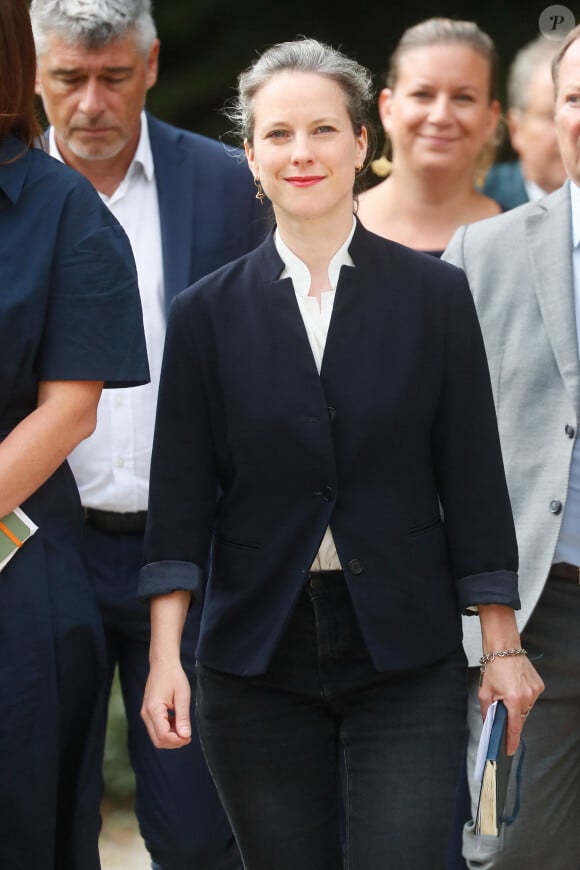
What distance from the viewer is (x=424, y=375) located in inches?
109

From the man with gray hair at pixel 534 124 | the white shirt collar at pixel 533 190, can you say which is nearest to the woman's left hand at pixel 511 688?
the man with gray hair at pixel 534 124

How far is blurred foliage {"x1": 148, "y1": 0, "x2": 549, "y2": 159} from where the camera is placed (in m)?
6.55

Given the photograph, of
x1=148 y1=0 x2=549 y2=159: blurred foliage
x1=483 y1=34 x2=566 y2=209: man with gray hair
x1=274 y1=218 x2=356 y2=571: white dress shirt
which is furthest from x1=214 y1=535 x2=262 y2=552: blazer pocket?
x1=148 y1=0 x2=549 y2=159: blurred foliage

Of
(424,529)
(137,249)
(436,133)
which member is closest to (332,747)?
(424,529)

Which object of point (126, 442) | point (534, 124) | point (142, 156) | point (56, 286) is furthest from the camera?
point (534, 124)

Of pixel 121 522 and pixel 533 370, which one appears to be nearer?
pixel 533 370

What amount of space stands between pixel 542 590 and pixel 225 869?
1.06 metres

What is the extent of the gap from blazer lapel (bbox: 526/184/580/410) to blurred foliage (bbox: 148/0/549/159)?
3.24 metres

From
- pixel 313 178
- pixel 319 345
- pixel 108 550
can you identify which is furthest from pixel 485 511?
pixel 108 550

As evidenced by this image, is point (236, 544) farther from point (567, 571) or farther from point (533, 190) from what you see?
point (533, 190)

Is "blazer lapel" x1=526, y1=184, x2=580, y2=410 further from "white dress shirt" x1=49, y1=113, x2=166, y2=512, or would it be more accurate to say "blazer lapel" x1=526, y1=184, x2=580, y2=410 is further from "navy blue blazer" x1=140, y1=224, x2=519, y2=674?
"white dress shirt" x1=49, y1=113, x2=166, y2=512

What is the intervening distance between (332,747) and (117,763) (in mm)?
2633

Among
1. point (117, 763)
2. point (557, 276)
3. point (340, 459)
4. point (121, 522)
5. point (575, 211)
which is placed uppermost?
point (575, 211)

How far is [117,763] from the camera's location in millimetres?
5332
